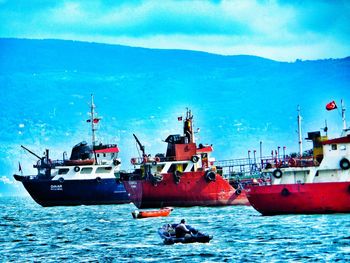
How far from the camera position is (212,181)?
3844 inches

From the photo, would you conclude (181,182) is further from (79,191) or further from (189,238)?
(189,238)

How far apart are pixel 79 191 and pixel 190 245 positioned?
58.7m

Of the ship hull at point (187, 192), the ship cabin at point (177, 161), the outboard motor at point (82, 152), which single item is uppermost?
the outboard motor at point (82, 152)

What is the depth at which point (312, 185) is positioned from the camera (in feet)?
235

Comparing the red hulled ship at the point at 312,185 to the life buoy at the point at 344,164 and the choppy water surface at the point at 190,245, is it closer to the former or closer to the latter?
the life buoy at the point at 344,164

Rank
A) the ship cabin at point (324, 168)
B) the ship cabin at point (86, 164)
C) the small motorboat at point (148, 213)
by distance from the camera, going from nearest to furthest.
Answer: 1. the ship cabin at point (324, 168)
2. the small motorboat at point (148, 213)
3. the ship cabin at point (86, 164)

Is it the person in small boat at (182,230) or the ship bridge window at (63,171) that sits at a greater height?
the ship bridge window at (63,171)

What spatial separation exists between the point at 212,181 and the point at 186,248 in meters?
40.6

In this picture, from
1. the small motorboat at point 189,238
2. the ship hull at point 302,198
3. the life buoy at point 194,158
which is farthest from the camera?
the life buoy at point 194,158

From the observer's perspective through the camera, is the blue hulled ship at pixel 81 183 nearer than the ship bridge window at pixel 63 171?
Yes

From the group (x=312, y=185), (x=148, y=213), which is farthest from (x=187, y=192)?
(x=312, y=185)

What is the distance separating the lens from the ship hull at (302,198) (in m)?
71.0

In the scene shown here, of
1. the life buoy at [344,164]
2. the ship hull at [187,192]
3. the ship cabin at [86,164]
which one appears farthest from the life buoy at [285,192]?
the ship cabin at [86,164]

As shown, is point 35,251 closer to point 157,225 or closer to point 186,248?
point 186,248
